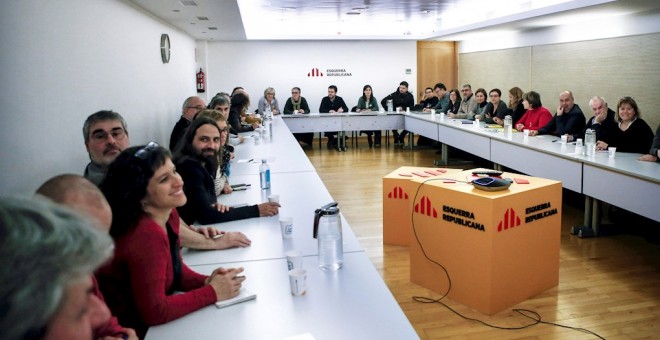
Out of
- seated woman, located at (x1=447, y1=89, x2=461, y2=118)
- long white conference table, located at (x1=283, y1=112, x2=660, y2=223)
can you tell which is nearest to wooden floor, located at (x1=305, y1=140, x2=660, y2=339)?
long white conference table, located at (x1=283, y1=112, x2=660, y2=223)

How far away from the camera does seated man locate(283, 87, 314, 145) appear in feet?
35.6

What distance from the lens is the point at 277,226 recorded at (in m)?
2.71

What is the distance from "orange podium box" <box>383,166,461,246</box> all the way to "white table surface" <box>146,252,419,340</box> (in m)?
2.12

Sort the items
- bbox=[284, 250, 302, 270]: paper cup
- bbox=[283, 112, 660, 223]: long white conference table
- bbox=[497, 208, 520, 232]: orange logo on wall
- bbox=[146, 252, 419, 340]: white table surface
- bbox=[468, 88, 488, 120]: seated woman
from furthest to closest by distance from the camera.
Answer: bbox=[468, 88, 488, 120]: seated woman, bbox=[283, 112, 660, 223]: long white conference table, bbox=[497, 208, 520, 232]: orange logo on wall, bbox=[284, 250, 302, 270]: paper cup, bbox=[146, 252, 419, 340]: white table surface

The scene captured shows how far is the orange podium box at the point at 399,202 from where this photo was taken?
4.11 meters

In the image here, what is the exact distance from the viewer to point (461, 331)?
9.63 ft

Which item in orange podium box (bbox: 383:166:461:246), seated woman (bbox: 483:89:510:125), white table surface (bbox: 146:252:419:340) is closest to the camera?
white table surface (bbox: 146:252:419:340)

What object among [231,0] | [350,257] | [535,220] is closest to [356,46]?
[231,0]

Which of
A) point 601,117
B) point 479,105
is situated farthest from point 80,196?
point 479,105

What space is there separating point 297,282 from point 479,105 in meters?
7.54

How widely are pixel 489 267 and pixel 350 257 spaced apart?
1.21m

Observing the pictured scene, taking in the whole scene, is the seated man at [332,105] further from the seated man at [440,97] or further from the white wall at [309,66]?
the seated man at [440,97]

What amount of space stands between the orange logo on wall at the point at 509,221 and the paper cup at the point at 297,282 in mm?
1610

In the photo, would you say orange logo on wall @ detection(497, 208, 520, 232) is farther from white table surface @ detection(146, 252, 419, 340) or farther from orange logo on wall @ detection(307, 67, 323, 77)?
orange logo on wall @ detection(307, 67, 323, 77)
